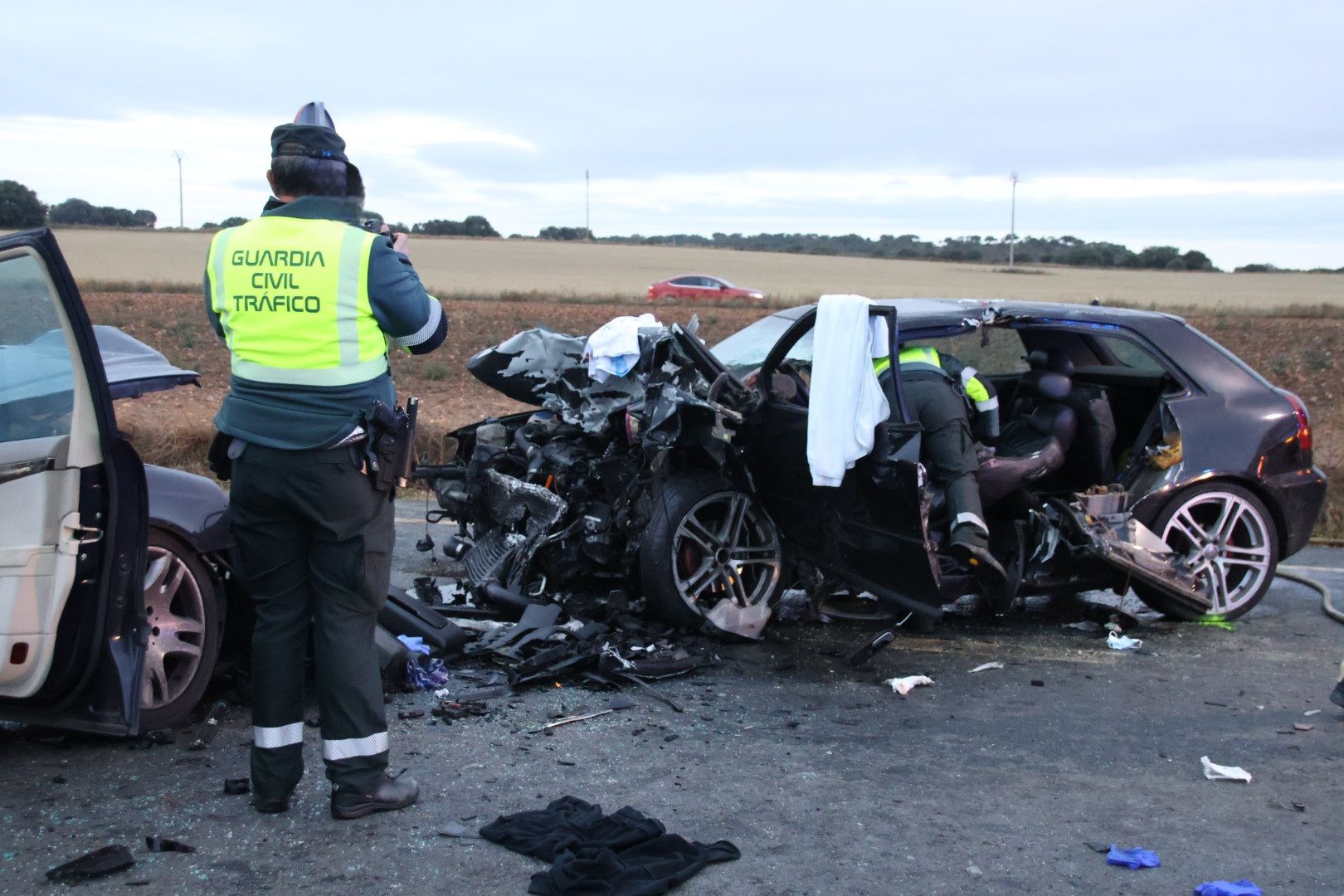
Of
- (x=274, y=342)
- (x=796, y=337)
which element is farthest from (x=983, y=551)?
(x=274, y=342)

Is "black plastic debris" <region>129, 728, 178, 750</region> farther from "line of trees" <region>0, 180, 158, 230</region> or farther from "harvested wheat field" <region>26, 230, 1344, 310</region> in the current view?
"line of trees" <region>0, 180, 158, 230</region>

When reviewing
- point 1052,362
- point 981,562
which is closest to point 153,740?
point 981,562

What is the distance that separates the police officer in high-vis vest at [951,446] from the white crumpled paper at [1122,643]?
695 mm

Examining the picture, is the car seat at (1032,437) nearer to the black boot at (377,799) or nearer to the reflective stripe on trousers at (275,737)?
the black boot at (377,799)

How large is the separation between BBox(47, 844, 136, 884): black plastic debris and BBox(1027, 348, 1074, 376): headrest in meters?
5.20

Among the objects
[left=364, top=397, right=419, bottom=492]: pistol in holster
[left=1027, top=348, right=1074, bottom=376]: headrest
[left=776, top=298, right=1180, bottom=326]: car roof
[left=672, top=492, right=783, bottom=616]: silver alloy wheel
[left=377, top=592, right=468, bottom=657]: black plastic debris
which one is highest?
[left=776, top=298, right=1180, bottom=326]: car roof

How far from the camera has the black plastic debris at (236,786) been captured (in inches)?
164

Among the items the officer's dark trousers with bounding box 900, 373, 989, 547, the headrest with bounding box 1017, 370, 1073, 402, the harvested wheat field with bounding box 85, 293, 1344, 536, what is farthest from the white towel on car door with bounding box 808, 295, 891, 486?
the harvested wheat field with bounding box 85, 293, 1344, 536

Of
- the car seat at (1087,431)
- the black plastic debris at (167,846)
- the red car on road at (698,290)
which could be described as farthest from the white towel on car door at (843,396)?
the red car on road at (698,290)

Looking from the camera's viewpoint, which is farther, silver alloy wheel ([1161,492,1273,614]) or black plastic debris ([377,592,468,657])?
silver alloy wheel ([1161,492,1273,614])

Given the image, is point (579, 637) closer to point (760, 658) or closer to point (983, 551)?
point (760, 658)

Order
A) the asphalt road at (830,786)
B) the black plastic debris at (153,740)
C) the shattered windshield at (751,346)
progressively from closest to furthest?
1. the asphalt road at (830,786)
2. the black plastic debris at (153,740)
3. the shattered windshield at (751,346)

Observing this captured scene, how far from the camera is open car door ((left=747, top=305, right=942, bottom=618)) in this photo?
17.9 ft

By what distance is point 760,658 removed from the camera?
19.4ft
